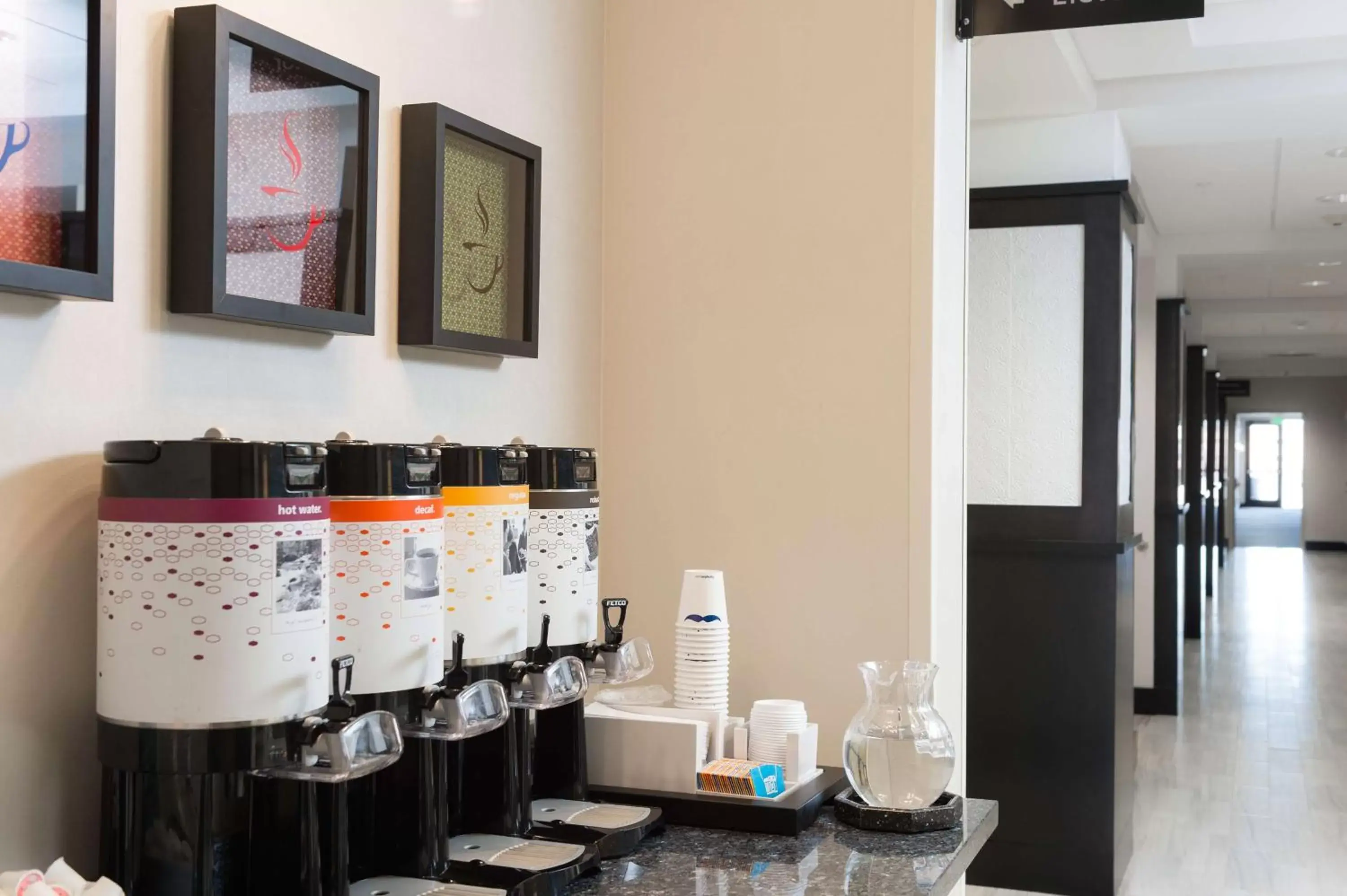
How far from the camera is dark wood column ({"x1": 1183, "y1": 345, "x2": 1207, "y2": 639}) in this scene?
10727 millimetres

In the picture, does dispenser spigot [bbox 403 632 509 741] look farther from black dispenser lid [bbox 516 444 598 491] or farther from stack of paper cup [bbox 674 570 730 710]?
stack of paper cup [bbox 674 570 730 710]

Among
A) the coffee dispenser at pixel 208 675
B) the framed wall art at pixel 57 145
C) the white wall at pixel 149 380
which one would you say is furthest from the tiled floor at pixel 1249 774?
the framed wall art at pixel 57 145

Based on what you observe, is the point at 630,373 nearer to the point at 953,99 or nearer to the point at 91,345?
the point at 953,99

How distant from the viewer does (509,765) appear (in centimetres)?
158

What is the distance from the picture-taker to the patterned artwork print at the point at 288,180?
1443 mm

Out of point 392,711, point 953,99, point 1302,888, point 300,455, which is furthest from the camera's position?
point 1302,888

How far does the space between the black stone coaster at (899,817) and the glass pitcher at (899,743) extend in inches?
0.5

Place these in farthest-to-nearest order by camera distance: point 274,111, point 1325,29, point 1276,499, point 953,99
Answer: point 1276,499
point 1325,29
point 953,99
point 274,111

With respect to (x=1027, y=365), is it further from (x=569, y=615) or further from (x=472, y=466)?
(x=472, y=466)

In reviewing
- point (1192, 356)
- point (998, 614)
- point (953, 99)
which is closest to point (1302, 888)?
point (998, 614)

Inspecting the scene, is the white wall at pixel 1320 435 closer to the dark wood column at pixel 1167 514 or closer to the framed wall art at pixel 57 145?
the dark wood column at pixel 1167 514

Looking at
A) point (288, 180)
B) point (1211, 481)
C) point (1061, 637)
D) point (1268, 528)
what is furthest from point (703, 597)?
point (1268, 528)

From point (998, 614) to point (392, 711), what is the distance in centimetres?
358

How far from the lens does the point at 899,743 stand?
1754 millimetres
